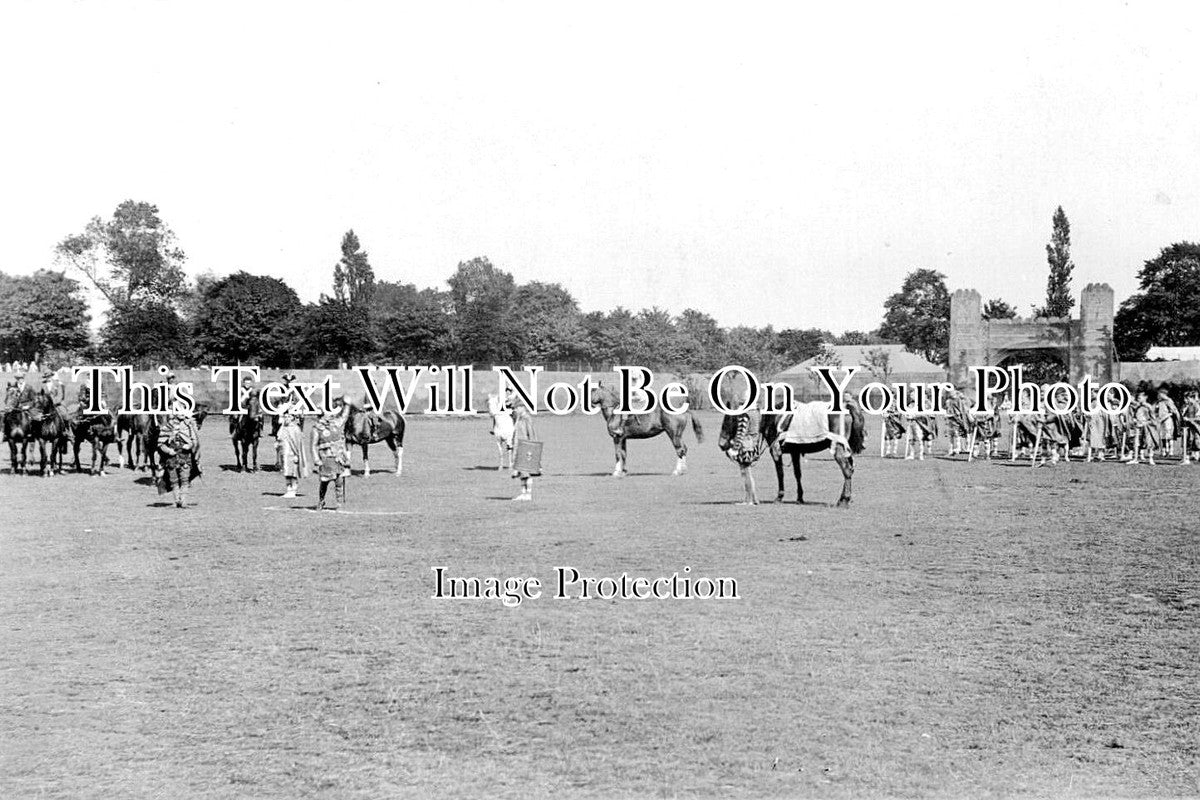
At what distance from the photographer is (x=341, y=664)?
8.02 m

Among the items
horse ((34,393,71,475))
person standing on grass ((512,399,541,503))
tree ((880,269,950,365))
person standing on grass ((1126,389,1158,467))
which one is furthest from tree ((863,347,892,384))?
horse ((34,393,71,475))

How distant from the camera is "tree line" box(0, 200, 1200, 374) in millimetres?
42344

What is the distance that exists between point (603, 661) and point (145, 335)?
1211 inches

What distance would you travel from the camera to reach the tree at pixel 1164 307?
164ft

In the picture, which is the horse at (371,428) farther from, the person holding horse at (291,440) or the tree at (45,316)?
the tree at (45,316)

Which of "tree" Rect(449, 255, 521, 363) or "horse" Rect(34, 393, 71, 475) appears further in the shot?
"tree" Rect(449, 255, 521, 363)

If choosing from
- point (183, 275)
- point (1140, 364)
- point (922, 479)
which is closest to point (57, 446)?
point (183, 275)

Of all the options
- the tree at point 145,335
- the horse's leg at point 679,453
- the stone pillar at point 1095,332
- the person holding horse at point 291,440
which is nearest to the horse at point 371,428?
the person holding horse at point 291,440

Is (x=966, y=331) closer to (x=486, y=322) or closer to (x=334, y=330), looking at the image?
(x=486, y=322)

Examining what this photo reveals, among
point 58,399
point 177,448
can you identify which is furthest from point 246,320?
point 177,448

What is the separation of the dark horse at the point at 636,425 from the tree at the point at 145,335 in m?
13.0

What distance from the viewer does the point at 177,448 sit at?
57.3 ft

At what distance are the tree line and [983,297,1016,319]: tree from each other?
3.8 inches

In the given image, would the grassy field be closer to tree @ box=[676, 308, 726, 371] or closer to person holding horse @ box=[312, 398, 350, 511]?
person holding horse @ box=[312, 398, 350, 511]
